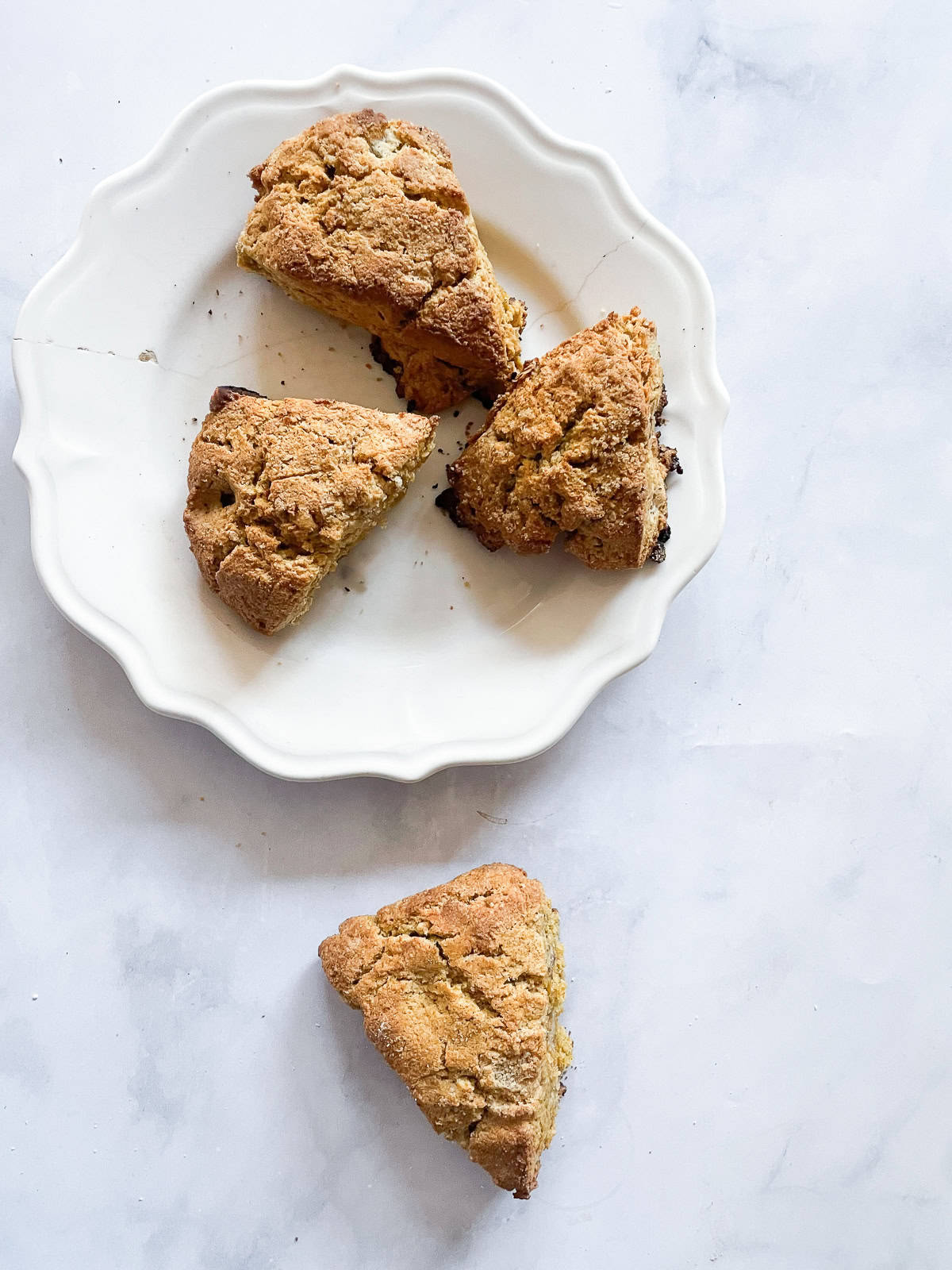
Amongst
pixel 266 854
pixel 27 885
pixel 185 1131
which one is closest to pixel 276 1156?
pixel 185 1131

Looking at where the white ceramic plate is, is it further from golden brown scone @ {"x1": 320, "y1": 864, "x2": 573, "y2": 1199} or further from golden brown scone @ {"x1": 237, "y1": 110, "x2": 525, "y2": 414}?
golden brown scone @ {"x1": 320, "y1": 864, "x2": 573, "y2": 1199}

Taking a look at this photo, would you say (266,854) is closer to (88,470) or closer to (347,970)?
(347,970)

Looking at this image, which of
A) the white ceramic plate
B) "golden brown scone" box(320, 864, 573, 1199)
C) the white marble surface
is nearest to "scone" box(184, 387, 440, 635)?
the white ceramic plate

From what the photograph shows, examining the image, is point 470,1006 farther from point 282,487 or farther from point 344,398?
point 344,398

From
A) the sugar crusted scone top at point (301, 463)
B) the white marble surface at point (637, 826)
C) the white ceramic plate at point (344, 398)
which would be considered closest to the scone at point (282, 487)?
the sugar crusted scone top at point (301, 463)

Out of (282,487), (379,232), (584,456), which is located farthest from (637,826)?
(379,232)

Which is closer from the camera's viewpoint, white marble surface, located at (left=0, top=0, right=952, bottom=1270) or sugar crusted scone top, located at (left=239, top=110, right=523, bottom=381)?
sugar crusted scone top, located at (left=239, top=110, right=523, bottom=381)
